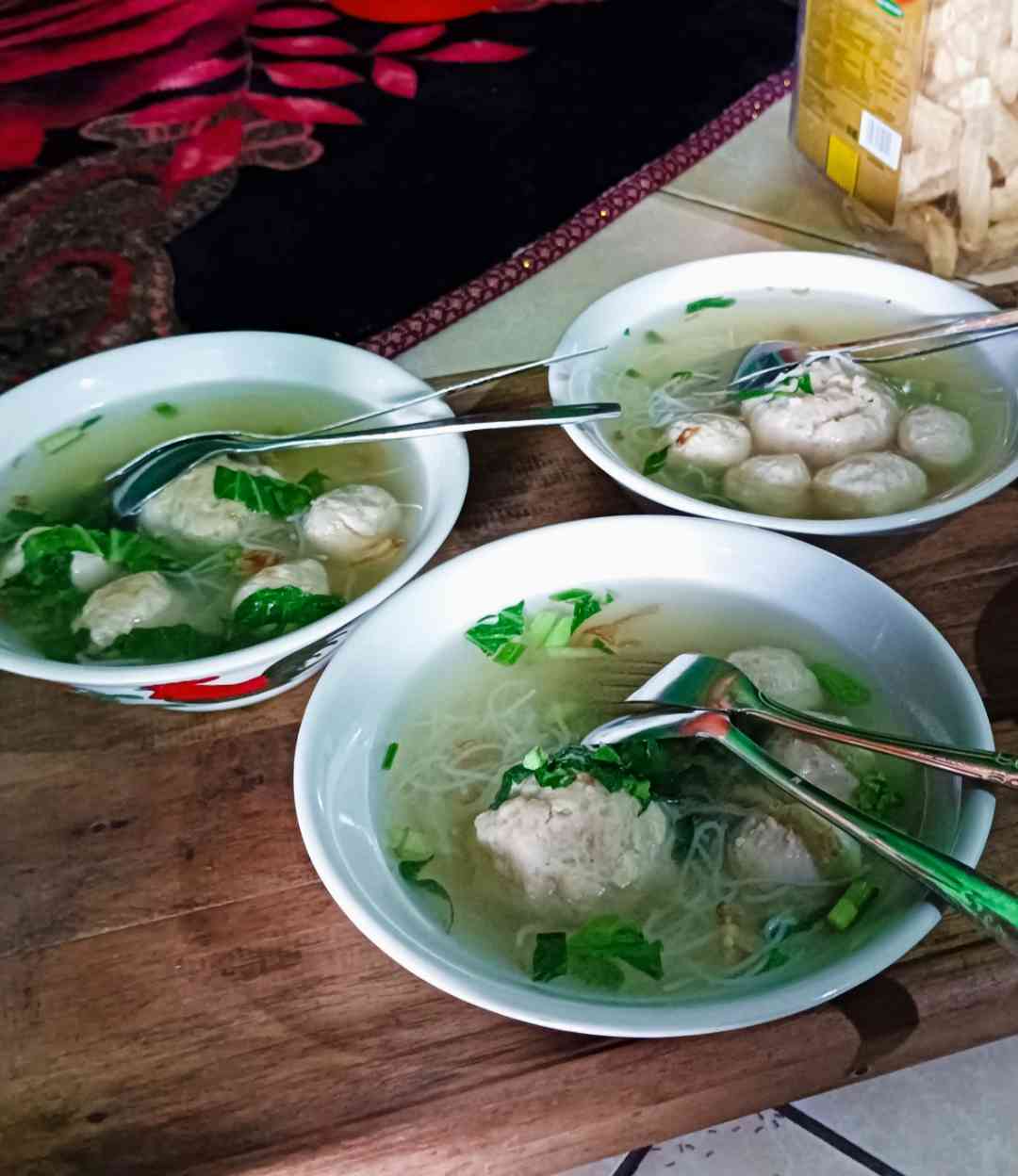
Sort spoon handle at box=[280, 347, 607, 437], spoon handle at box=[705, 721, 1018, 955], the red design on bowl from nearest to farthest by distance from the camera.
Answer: spoon handle at box=[705, 721, 1018, 955] → the red design on bowl → spoon handle at box=[280, 347, 607, 437]

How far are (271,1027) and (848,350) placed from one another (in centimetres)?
71

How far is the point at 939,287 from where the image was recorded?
112 centimetres

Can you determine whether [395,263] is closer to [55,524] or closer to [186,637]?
[55,524]

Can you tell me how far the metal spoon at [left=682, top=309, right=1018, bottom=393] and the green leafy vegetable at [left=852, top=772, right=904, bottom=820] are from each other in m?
0.43

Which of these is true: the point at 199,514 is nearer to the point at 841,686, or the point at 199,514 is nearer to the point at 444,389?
the point at 444,389

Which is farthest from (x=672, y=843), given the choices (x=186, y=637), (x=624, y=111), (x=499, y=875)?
(x=624, y=111)

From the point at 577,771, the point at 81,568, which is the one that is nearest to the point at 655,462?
the point at 577,771

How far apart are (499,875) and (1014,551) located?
0.48 metres

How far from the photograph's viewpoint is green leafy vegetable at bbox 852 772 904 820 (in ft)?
2.42

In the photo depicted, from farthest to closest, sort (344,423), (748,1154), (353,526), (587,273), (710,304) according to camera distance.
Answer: (587,273) → (710,304) → (344,423) → (353,526) → (748,1154)

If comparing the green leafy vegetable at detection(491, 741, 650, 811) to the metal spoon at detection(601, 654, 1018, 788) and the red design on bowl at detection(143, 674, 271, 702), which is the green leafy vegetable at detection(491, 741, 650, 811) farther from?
the red design on bowl at detection(143, 674, 271, 702)

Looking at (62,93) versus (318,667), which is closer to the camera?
(318,667)

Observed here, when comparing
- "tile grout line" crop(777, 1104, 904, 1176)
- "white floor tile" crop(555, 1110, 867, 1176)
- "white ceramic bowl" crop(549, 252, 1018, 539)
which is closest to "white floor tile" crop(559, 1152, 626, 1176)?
"white floor tile" crop(555, 1110, 867, 1176)

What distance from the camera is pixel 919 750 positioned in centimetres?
67
